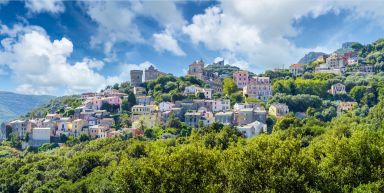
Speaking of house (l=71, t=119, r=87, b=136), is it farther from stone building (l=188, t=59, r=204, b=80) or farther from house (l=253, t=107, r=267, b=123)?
stone building (l=188, t=59, r=204, b=80)

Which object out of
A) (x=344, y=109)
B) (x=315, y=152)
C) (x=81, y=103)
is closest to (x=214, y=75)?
(x=81, y=103)

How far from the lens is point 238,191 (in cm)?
2741

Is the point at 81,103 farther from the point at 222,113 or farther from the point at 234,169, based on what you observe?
the point at 234,169

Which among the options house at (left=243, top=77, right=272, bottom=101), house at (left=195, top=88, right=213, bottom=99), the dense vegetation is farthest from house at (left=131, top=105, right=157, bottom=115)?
the dense vegetation

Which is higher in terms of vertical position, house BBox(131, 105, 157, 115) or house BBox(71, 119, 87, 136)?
house BBox(131, 105, 157, 115)

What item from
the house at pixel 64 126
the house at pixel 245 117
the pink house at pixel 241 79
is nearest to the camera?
the house at pixel 245 117

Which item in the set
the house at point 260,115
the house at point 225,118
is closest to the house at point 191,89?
the house at point 225,118

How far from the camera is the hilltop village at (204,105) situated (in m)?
88.8

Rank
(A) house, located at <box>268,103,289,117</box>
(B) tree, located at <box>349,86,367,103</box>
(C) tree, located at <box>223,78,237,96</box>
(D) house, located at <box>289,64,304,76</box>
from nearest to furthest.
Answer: (A) house, located at <box>268,103,289,117</box> → (B) tree, located at <box>349,86,367,103</box> → (C) tree, located at <box>223,78,237,96</box> → (D) house, located at <box>289,64,304,76</box>

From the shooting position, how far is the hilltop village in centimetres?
8875

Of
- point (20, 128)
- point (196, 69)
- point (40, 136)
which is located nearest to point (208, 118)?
point (40, 136)

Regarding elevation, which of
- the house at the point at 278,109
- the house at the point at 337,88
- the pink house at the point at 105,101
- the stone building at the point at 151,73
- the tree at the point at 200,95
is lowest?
the house at the point at 278,109

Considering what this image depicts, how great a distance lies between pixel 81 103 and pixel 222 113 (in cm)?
4509

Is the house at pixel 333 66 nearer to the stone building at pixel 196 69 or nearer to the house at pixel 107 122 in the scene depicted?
the stone building at pixel 196 69
